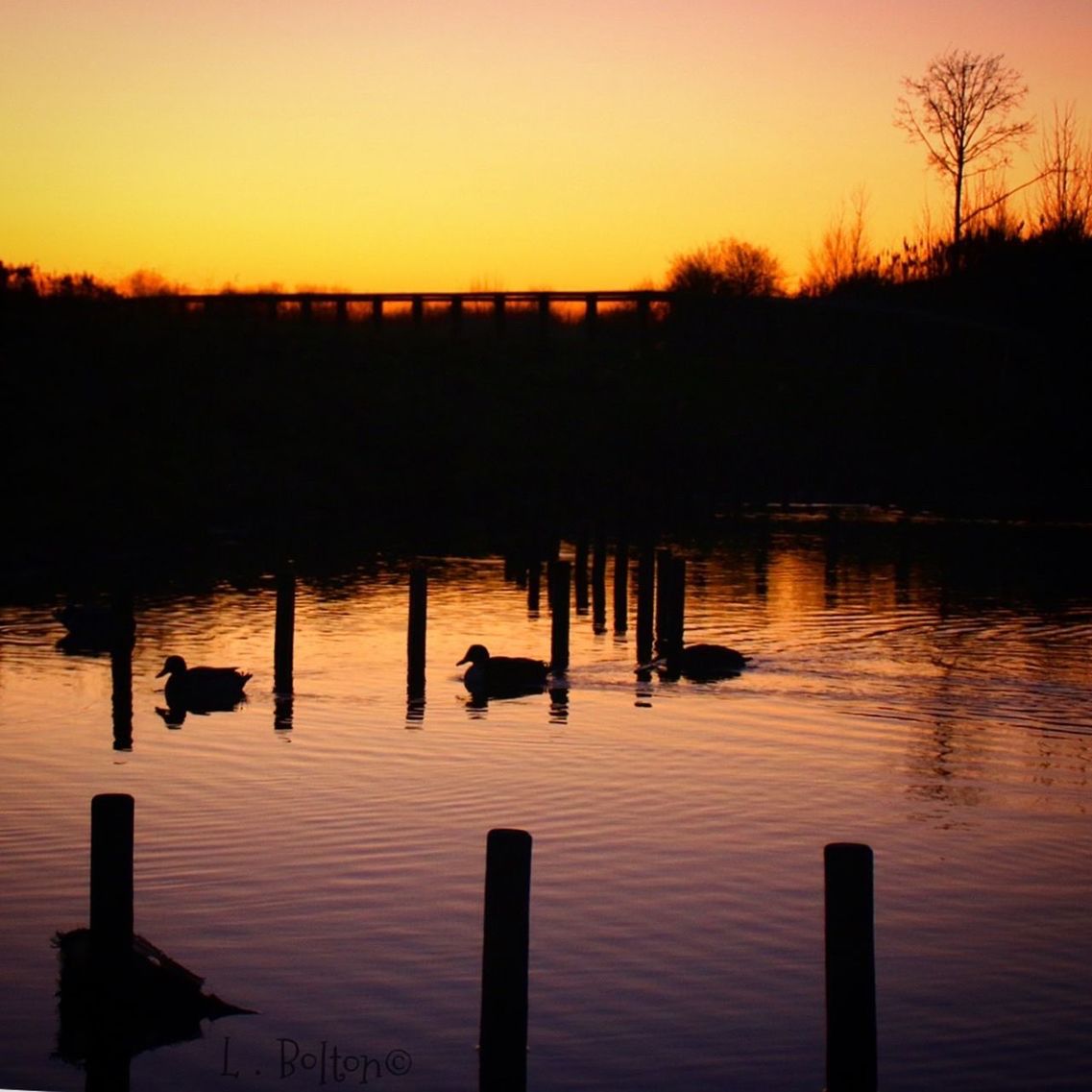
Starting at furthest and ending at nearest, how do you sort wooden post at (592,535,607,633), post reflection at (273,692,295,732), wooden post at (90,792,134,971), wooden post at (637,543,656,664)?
wooden post at (592,535,607,633) → wooden post at (637,543,656,664) → post reflection at (273,692,295,732) → wooden post at (90,792,134,971)

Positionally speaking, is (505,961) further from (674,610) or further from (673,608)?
(673,608)

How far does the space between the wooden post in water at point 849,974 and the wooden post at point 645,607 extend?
64.2ft

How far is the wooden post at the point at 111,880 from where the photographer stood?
405 inches

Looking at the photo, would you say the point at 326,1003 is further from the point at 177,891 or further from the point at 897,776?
the point at 897,776

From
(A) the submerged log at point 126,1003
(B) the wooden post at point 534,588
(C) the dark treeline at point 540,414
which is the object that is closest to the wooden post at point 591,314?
(C) the dark treeline at point 540,414

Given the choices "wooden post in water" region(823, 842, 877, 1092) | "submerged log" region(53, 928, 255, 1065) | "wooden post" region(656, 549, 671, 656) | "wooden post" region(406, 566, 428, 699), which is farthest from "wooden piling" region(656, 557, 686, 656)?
"wooden post in water" region(823, 842, 877, 1092)

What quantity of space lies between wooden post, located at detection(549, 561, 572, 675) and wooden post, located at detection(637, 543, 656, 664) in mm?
1776

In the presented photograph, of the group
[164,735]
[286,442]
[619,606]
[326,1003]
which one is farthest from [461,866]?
[286,442]

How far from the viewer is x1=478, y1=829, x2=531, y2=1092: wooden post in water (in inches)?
356

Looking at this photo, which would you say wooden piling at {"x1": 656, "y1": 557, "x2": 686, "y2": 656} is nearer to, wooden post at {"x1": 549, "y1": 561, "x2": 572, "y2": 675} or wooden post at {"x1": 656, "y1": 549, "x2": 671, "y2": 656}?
wooden post at {"x1": 656, "y1": 549, "x2": 671, "y2": 656}

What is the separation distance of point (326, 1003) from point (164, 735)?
10.6m

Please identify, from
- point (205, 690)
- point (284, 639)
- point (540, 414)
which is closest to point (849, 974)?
point (205, 690)

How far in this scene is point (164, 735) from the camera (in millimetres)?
22266

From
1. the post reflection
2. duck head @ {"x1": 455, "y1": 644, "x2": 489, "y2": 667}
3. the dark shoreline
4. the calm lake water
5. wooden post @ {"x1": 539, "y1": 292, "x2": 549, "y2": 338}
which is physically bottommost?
the calm lake water
